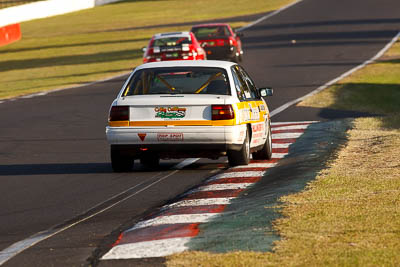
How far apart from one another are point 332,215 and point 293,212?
0.40m

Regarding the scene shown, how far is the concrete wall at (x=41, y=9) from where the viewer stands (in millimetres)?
61500

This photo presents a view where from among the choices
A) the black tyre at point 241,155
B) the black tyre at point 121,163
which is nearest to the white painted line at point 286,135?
the black tyre at point 241,155

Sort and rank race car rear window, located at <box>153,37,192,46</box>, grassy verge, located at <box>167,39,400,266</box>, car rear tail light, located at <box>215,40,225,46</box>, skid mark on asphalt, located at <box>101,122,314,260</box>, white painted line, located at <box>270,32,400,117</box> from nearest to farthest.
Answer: grassy verge, located at <box>167,39,400,266</box> < skid mark on asphalt, located at <box>101,122,314,260</box> < white painted line, located at <box>270,32,400,117</box> < race car rear window, located at <box>153,37,192,46</box> < car rear tail light, located at <box>215,40,225,46</box>

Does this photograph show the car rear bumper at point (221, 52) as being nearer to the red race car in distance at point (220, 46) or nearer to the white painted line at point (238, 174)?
the red race car in distance at point (220, 46)

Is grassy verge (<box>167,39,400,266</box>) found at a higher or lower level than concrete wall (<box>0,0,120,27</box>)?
lower

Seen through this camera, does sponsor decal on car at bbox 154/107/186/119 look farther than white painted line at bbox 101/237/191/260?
Yes

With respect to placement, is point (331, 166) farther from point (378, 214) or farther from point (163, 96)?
point (378, 214)

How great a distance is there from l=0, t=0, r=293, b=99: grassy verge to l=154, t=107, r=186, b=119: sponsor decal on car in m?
17.8

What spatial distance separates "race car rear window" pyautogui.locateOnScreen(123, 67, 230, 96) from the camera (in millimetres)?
13562

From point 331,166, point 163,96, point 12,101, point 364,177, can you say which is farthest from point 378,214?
point 12,101

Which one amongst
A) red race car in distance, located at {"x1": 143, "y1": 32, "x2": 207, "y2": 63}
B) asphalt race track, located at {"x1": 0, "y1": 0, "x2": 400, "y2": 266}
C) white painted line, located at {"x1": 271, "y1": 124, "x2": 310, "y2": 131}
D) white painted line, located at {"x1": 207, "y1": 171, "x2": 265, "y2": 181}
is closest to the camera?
asphalt race track, located at {"x1": 0, "y1": 0, "x2": 400, "y2": 266}

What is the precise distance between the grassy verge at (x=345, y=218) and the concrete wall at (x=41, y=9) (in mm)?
47388

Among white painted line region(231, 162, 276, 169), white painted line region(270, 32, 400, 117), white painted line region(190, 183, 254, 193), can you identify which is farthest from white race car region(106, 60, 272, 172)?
white painted line region(270, 32, 400, 117)

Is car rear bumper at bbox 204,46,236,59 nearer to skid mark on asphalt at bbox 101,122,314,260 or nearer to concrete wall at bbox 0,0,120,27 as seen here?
concrete wall at bbox 0,0,120,27
